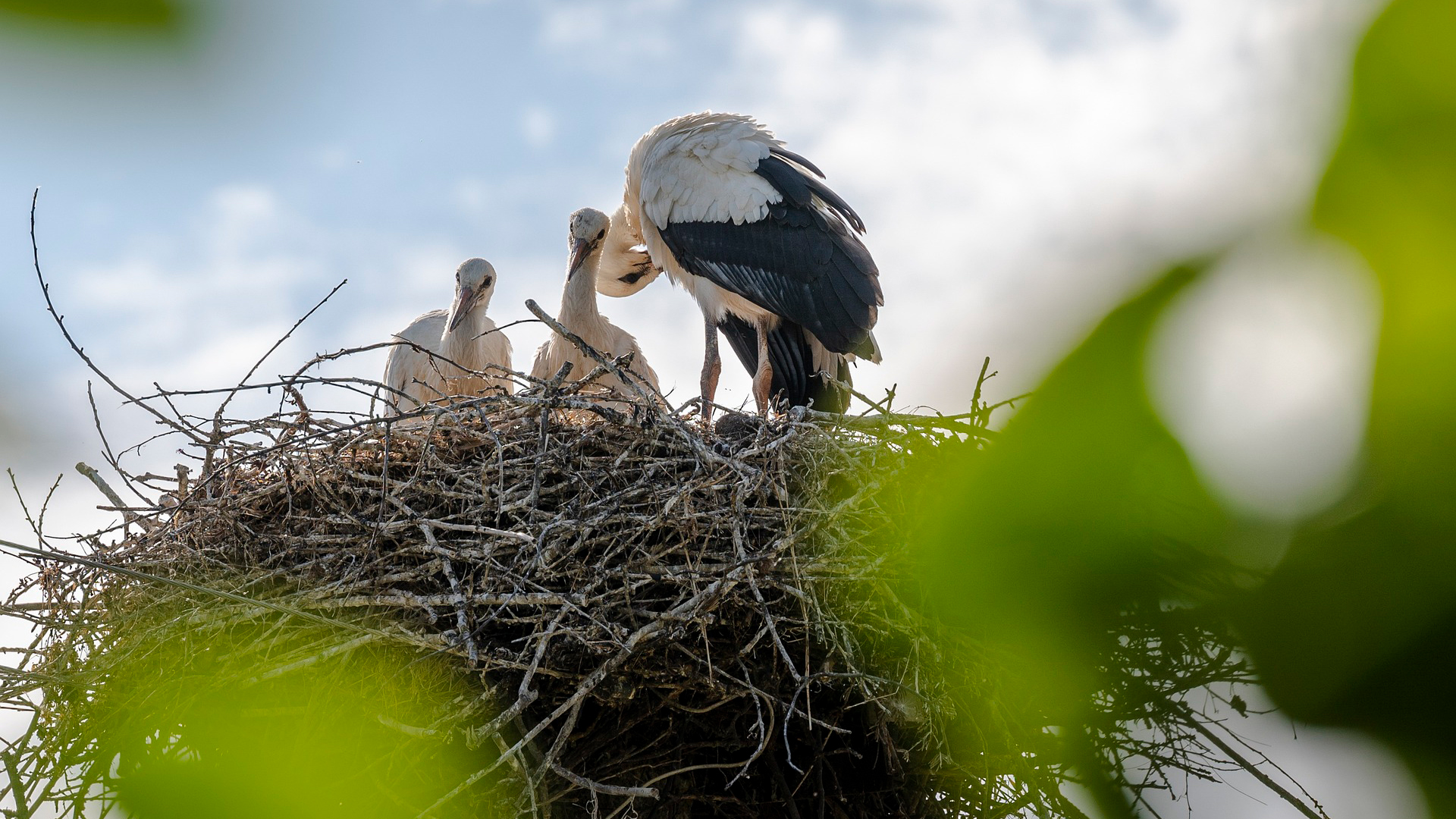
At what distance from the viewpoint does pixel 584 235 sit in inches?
218

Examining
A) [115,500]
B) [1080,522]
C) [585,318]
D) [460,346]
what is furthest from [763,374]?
[1080,522]

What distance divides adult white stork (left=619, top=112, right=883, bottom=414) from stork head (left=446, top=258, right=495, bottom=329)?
0.74 m

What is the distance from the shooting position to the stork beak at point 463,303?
5.37 metres

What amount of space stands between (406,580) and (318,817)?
97.3 inches

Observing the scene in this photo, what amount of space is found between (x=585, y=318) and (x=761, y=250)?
0.92 m

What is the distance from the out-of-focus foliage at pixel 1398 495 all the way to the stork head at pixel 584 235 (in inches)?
209

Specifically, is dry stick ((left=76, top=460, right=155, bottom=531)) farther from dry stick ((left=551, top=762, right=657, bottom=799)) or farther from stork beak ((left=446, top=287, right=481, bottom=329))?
stork beak ((left=446, top=287, right=481, bottom=329))

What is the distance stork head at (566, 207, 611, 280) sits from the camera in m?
5.51

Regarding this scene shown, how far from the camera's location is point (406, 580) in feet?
8.96

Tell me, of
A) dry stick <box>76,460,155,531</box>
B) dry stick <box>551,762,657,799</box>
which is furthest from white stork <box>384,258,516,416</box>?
dry stick <box>551,762,657,799</box>

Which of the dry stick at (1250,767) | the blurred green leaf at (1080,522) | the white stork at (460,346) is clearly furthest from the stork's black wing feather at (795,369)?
the blurred green leaf at (1080,522)

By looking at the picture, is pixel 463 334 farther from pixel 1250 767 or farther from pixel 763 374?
pixel 1250 767

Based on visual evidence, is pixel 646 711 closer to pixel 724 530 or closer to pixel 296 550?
pixel 724 530

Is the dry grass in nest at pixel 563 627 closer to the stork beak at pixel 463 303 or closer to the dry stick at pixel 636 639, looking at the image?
the dry stick at pixel 636 639
